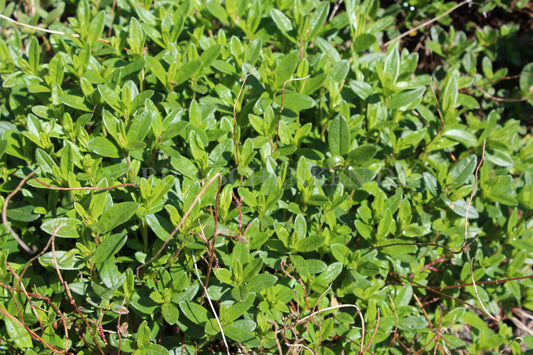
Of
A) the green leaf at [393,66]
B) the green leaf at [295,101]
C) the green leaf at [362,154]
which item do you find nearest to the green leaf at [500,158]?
the green leaf at [393,66]

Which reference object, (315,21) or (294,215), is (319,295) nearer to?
(294,215)

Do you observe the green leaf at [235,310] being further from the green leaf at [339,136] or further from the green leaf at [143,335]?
the green leaf at [339,136]

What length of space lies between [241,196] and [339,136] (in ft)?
1.73

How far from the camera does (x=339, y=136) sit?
80.8 inches

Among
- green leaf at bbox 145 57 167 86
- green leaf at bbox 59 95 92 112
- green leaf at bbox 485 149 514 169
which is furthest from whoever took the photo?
green leaf at bbox 485 149 514 169

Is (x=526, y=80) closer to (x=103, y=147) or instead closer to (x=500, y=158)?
(x=500, y=158)

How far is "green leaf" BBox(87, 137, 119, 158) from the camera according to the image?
1.86 meters

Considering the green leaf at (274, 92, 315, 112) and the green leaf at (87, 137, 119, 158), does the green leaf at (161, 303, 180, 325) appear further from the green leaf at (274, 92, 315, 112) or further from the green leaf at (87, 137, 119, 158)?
the green leaf at (274, 92, 315, 112)

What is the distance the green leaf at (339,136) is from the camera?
204 centimetres

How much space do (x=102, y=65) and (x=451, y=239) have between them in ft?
6.43

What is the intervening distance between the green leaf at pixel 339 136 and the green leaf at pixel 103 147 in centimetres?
95

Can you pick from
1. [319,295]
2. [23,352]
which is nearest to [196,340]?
[319,295]

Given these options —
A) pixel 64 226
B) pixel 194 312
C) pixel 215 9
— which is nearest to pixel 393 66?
pixel 215 9

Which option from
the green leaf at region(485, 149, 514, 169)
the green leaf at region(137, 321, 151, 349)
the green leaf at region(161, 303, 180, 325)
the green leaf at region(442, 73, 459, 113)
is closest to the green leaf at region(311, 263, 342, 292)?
the green leaf at region(161, 303, 180, 325)
